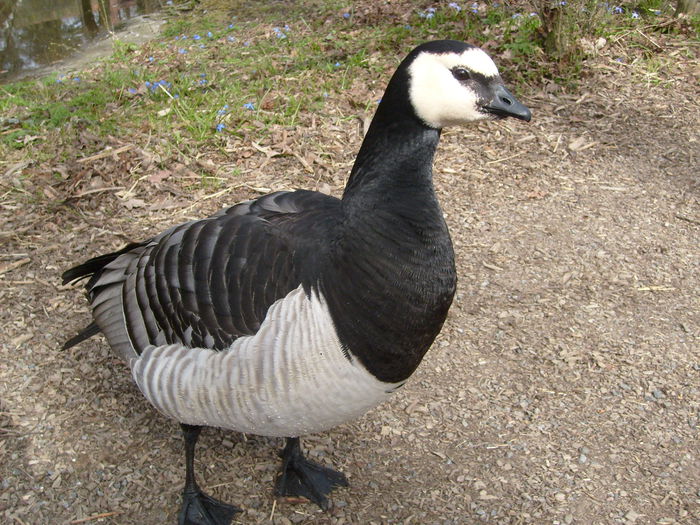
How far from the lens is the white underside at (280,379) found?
2.43 meters

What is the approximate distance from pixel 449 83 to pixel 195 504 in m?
2.03

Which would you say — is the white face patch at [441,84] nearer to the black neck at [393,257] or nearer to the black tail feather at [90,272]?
the black neck at [393,257]

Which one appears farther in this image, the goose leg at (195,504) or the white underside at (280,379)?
the goose leg at (195,504)

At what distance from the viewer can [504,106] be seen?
2498 mm

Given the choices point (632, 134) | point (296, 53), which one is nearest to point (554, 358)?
point (632, 134)

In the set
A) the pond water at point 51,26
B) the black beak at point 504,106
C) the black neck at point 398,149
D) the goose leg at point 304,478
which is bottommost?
the goose leg at point 304,478

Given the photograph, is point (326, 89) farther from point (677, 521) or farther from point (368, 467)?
point (677, 521)

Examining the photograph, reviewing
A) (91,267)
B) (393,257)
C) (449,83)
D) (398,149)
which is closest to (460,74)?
(449,83)

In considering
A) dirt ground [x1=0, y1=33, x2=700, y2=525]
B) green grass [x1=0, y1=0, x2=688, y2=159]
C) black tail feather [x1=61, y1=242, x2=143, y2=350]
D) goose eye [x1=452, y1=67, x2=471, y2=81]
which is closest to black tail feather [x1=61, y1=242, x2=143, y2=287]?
black tail feather [x1=61, y1=242, x2=143, y2=350]

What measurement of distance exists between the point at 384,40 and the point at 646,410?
4.30 meters

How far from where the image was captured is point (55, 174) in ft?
16.0

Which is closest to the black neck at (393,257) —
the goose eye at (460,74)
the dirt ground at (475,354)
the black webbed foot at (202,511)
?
the goose eye at (460,74)

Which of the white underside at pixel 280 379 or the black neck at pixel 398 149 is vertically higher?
the black neck at pixel 398 149

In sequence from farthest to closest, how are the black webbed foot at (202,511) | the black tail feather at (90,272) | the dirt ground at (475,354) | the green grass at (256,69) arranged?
the green grass at (256,69) < the black tail feather at (90,272) < the dirt ground at (475,354) < the black webbed foot at (202,511)
